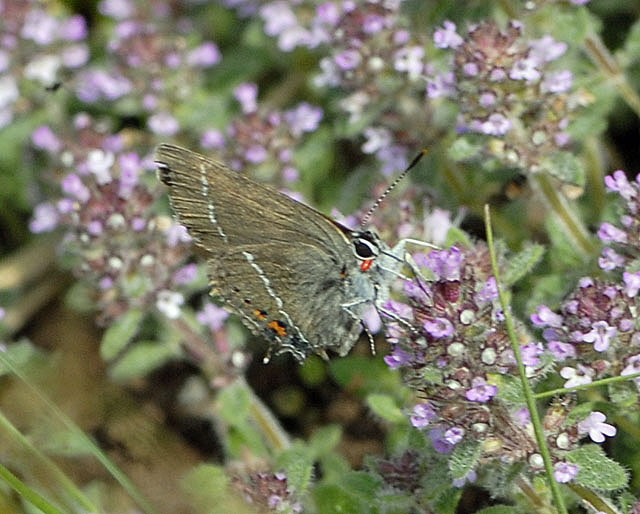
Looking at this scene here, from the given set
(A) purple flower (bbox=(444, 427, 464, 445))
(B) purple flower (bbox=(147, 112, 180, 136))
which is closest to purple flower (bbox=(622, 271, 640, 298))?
(A) purple flower (bbox=(444, 427, 464, 445))

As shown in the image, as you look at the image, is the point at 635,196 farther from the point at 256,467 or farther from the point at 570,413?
the point at 256,467

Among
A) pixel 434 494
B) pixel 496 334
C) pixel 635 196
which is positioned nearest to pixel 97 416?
pixel 434 494

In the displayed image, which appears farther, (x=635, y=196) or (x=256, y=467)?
(x=256, y=467)

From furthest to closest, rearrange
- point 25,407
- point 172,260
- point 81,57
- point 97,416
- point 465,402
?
point 81,57, point 97,416, point 172,260, point 25,407, point 465,402

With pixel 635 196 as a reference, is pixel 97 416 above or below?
above

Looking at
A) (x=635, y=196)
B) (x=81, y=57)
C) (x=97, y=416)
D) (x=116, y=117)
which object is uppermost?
(x=81, y=57)

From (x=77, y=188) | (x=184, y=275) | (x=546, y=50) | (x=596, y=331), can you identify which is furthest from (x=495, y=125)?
(x=77, y=188)

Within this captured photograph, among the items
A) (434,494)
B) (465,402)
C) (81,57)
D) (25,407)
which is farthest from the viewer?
(81,57)

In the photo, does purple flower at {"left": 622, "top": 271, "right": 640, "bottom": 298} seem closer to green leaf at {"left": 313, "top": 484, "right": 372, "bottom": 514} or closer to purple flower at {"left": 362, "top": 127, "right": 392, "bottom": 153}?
green leaf at {"left": 313, "top": 484, "right": 372, "bottom": 514}
